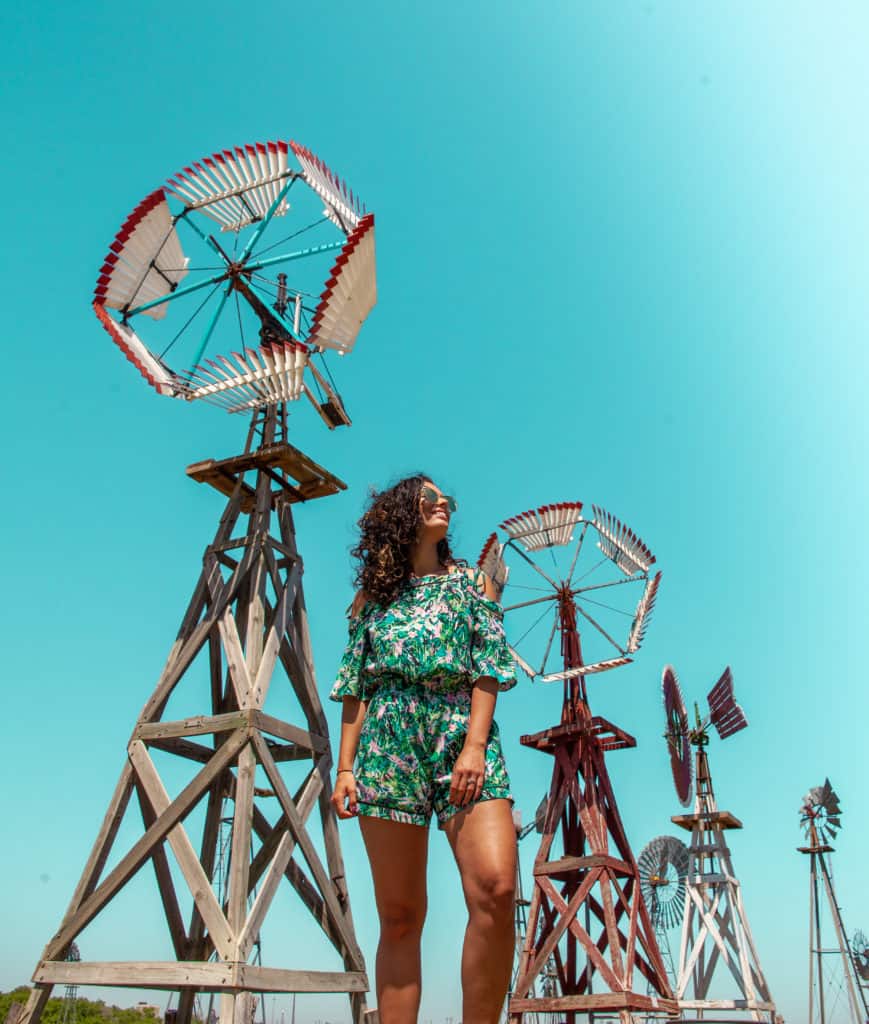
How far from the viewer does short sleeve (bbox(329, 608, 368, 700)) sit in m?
3.22

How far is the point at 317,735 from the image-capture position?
8.37 meters

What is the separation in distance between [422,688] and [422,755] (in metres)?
0.23

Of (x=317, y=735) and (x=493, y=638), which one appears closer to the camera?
(x=493, y=638)

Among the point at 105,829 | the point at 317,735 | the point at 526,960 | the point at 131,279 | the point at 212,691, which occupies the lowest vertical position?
the point at 526,960

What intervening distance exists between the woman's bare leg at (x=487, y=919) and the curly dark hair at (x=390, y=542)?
1.01m

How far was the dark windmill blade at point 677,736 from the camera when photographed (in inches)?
792

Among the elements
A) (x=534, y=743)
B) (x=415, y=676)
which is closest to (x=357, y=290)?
(x=415, y=676)

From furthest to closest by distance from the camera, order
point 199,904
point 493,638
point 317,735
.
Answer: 1. point 317,735
2. point 199,904
3. point 493,638

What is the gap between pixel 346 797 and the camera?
116 inches

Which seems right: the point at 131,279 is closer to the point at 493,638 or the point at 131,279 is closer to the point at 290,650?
the point at 290,650

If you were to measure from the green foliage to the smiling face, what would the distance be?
50.0 m

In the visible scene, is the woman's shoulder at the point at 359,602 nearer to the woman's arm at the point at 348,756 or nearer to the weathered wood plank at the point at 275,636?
the woman's arm at the point at 348,756

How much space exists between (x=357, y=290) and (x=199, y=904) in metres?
4.90

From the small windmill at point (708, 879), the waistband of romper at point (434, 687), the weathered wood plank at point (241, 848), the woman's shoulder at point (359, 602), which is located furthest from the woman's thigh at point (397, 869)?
the small windmill at point (708, 879)
